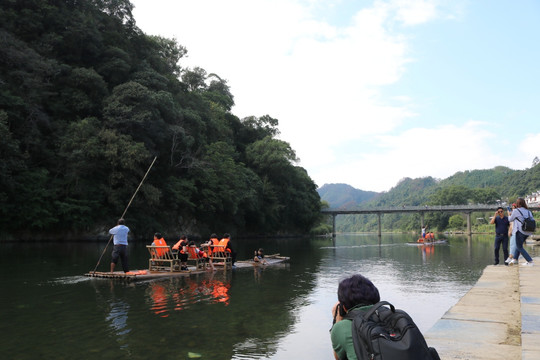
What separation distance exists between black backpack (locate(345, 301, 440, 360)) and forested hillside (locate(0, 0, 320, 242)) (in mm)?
35501

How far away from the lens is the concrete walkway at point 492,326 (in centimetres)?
526

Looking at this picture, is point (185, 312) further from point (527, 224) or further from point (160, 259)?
point (527, 224)

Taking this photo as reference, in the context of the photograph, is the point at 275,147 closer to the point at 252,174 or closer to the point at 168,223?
the point at 252,174

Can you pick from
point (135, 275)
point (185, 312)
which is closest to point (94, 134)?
point (135, 275)

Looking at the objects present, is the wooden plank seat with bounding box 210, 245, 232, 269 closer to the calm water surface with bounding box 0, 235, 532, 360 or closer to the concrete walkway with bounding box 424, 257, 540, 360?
the calm water surface with bounding box 0, 235, 532, 360

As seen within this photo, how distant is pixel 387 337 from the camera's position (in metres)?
2.88

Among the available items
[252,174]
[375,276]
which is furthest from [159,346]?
[252,174]

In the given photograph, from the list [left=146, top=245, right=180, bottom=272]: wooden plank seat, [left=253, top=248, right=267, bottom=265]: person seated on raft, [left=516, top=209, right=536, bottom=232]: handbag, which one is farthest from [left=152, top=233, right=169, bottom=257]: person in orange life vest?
[left=516, top=209, right=536, bottom=232]: handbag

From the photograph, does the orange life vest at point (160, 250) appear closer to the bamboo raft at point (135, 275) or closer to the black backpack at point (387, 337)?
the bamboo raft at point (135, 275)

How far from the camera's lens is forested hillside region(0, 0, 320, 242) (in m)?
37.2

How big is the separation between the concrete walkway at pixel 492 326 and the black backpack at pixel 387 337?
2.52 m

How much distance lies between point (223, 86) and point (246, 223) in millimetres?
30460

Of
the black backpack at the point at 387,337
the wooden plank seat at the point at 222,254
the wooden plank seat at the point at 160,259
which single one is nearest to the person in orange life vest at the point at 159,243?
the wooden plank seat at the point at 160,259

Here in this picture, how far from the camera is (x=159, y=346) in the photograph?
24.3ft
